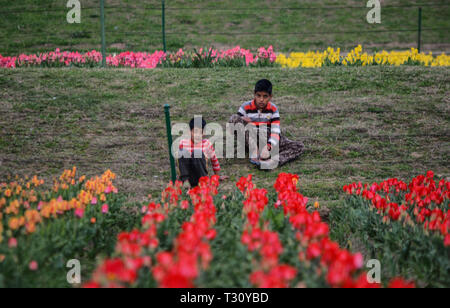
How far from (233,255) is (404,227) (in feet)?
4.94

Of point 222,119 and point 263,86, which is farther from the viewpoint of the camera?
point 222,119

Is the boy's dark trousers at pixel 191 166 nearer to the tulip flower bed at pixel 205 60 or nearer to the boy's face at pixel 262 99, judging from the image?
the boy's face at pixel 262 99

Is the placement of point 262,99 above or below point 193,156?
above

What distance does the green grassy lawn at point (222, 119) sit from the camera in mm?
5609

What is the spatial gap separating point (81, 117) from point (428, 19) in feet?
61.9

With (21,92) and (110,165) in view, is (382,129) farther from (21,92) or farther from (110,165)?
(21,92)

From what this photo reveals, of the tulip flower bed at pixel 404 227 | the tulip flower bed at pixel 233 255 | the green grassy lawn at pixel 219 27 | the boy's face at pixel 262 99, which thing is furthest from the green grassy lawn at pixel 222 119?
the green grassy lawn at pixel 219 27

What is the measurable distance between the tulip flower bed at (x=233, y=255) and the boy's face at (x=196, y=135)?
1.34m

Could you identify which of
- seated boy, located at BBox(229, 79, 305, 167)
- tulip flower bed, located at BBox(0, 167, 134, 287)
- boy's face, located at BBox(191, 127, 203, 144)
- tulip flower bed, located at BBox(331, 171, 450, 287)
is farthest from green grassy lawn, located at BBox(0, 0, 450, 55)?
tulip flower bed, located at BBox(0, 167, 134, 287)

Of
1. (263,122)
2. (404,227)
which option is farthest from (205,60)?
(404,227)

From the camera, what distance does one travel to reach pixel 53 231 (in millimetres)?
2885

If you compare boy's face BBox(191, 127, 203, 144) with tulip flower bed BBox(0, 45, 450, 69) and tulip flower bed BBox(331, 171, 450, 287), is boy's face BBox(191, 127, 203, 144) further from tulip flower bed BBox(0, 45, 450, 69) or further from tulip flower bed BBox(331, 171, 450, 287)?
tulip flower bed BBox(0, 45, 450, 69)

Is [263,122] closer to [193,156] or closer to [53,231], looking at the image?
[193,156]
